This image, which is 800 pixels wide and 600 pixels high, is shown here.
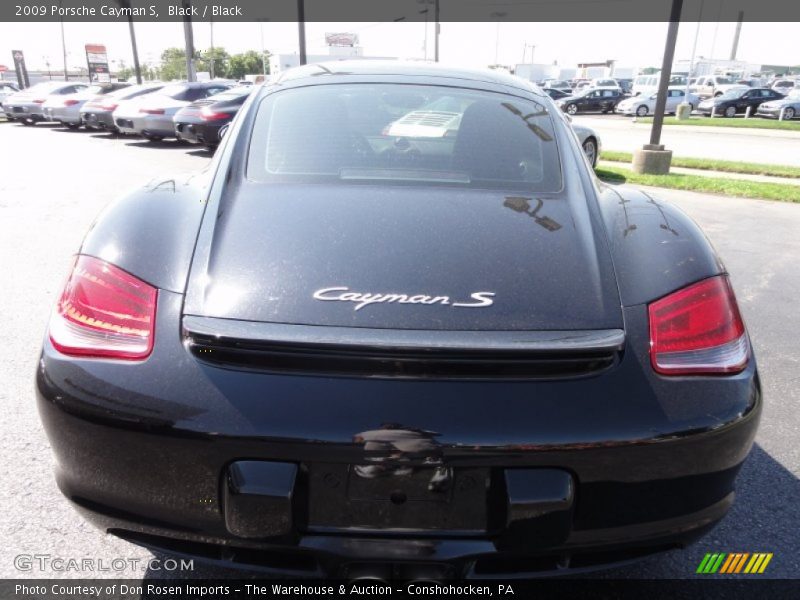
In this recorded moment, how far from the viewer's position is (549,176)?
221cm

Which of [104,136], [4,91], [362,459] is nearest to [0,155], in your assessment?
[104,136]

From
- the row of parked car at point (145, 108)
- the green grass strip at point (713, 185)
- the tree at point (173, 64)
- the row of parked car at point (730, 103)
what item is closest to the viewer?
the green grass strip at point (713, 185)

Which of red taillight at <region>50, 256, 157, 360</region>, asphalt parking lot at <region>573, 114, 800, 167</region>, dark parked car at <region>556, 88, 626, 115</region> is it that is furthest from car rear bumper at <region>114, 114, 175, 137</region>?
dark parked car at <region>556, 88, 626, 115</region>

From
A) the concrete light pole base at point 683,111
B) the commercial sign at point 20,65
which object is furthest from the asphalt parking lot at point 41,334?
the commercial sign at point 20,65

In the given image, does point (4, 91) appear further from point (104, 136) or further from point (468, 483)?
point (468, 483)

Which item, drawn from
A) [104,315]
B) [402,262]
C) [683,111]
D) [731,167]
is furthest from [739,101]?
[104,315]

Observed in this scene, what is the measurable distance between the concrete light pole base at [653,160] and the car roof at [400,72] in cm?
792

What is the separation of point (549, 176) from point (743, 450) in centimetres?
107

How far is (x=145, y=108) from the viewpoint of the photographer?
15.2 m

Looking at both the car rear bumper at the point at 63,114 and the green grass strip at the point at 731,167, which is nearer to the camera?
the green grass strip at the point at 731,167

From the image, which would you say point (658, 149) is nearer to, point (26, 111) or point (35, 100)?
point (35, 100)

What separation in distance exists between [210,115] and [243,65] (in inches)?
3633

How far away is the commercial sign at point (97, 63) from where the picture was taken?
41.8m

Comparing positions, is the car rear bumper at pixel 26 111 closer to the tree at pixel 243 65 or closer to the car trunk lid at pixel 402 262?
the car trunk lid at pixel 402 262
